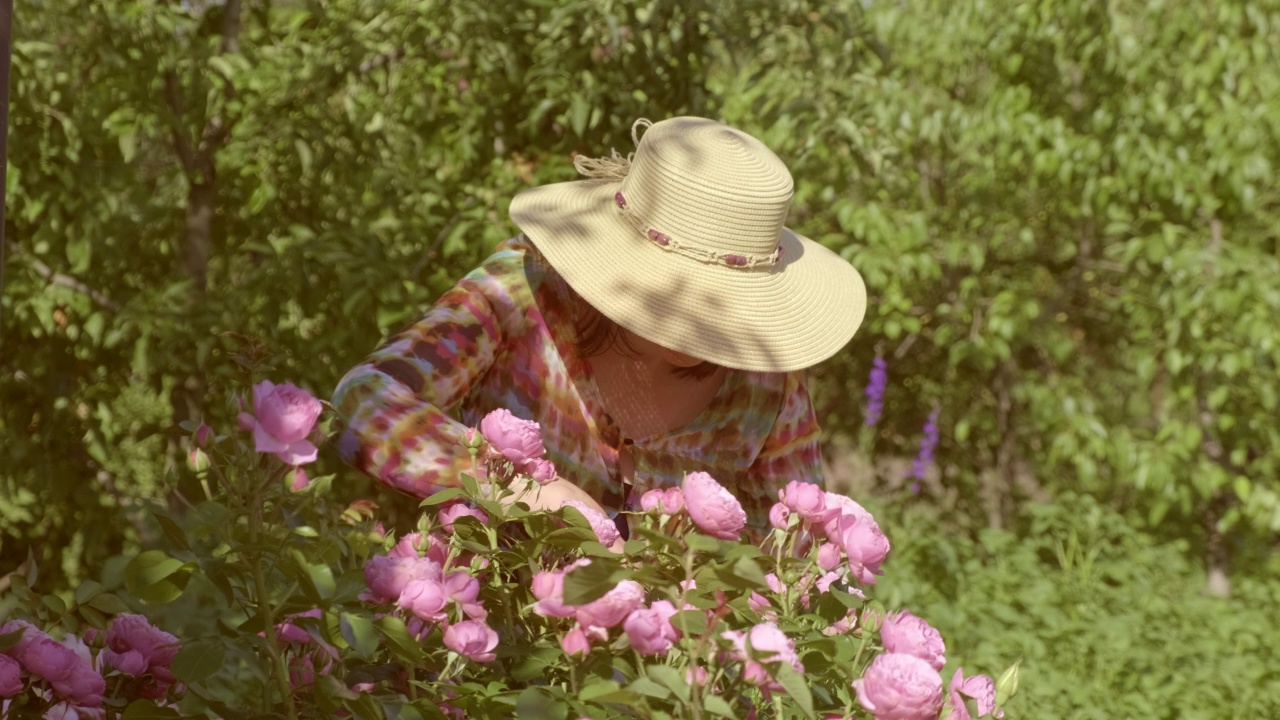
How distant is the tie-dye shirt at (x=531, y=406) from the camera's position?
170 cm

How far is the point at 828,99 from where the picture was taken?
3422 millimetres

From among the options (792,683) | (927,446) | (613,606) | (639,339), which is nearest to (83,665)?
(613,606)

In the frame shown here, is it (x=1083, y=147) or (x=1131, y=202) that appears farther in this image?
(x=1131, y=202)

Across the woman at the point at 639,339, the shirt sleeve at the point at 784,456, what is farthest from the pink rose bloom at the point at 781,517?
the shirt sleeve at the point at 784,456

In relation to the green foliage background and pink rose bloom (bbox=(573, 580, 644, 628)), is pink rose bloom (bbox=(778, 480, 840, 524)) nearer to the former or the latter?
pink rose bloom (bbox=(573, 580, 644, 628))

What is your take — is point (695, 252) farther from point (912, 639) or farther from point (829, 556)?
point (912, 639)

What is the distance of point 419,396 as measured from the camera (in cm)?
183

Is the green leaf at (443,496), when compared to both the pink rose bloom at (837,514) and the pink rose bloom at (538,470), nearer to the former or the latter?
the pink rose bloom at (538,470)

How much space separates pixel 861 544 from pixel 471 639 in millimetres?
393

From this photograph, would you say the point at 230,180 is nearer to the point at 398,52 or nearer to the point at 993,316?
the point at 398,52

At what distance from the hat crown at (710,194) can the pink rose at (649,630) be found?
3.02ft

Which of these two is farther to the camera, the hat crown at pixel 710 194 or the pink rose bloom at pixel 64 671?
the hat crown at pixel 710 194

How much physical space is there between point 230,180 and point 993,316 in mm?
2441

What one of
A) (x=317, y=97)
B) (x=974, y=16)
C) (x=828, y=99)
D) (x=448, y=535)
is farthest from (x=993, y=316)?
(x=448, y=535)
